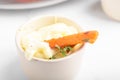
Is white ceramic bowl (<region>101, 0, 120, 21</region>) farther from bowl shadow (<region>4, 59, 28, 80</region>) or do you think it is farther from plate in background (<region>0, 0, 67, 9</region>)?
bowl shadow (<region>4, 59, 28, 80</region>)

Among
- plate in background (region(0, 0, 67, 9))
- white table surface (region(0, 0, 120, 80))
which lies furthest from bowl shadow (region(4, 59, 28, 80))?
plate in background (region(0, 0, 67, 9))

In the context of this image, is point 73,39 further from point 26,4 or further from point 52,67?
point 26,4

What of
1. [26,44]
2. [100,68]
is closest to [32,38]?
[26,44]

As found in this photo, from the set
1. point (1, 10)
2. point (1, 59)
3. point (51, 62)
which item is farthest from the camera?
point (1, 10)

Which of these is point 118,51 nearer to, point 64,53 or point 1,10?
point 64,53

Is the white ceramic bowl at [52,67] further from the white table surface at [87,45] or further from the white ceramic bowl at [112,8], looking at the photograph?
the white ceramic bowl at [112,8]

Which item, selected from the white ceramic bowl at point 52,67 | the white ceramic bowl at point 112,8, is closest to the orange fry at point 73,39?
the white ceramic bowl at point 52,67
